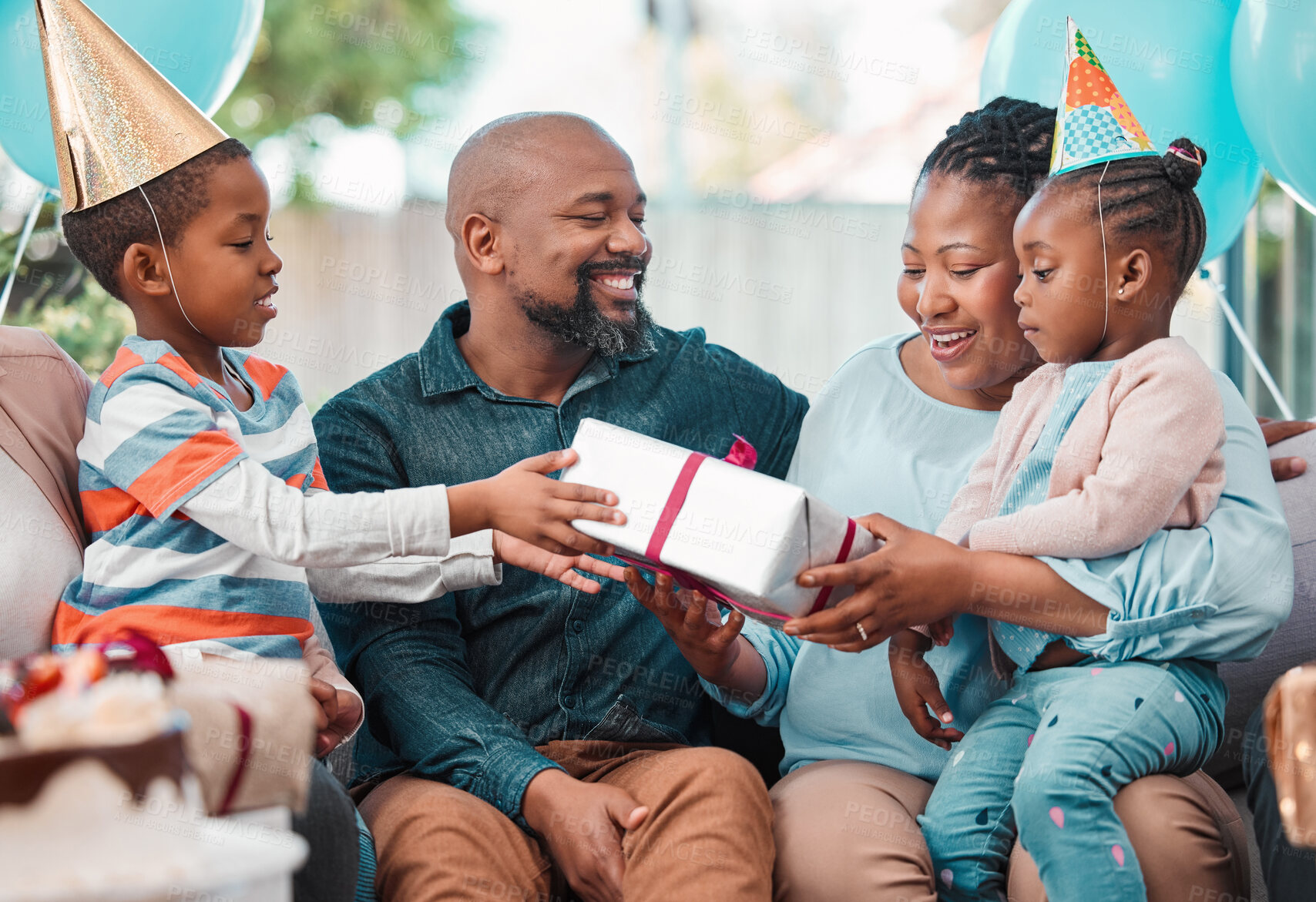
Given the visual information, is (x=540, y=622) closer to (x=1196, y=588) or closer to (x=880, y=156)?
(x=1196, y=588)

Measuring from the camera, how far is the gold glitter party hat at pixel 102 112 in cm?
135

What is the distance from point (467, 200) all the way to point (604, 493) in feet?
2.65

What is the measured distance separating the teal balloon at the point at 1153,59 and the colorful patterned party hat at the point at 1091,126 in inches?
27.1

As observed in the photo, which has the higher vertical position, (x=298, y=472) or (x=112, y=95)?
(x=112, y=95)

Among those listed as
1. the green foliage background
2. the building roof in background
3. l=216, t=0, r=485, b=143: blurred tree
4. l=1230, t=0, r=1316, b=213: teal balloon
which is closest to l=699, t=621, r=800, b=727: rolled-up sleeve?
l=1230, t=0, r=1316, b=213: teal balloon

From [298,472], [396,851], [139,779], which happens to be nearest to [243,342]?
[298,472]

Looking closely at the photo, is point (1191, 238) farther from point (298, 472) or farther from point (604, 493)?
point (298, 472)

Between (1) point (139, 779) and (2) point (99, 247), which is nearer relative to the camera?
(1) point (139, 779)

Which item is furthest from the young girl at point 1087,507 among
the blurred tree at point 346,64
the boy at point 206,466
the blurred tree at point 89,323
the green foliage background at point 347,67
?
the blurred tree at point 346,64

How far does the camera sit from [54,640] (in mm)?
1320

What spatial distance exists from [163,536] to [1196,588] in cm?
114

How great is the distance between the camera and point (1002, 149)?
1529 millimetres

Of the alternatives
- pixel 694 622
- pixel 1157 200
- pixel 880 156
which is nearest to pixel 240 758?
Result: pixel 694 622

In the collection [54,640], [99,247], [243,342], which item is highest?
[99,247]
